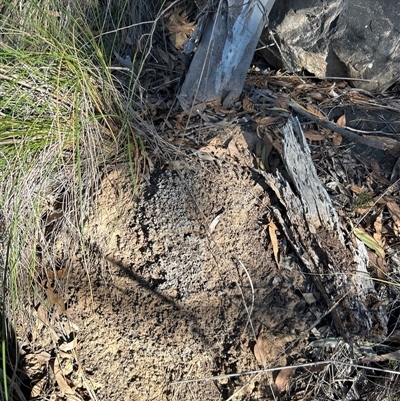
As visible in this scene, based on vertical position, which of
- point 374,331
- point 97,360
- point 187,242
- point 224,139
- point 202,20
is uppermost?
point 202,20

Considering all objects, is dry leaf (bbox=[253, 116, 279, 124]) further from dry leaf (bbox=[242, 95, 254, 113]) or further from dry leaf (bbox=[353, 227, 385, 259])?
dry leaf (bbox=[353, 227, 385, 259])

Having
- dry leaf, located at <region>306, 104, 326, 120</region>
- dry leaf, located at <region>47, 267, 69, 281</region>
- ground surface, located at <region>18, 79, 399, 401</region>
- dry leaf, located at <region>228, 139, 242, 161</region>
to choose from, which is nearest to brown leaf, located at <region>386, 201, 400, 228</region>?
ground surface, located at <region>18, 79, 399, 401</region>

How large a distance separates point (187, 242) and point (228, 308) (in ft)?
1.06

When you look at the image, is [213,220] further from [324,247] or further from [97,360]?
[97,360]

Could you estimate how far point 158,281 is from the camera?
2.04 meters

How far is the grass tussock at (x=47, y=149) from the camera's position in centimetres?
207

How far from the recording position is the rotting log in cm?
235

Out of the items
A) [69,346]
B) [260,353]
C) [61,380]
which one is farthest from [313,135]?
[61,380]

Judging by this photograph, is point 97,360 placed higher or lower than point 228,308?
lower

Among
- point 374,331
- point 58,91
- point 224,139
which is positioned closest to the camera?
point 374,331

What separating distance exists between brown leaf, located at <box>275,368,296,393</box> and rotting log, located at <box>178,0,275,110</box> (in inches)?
51.7

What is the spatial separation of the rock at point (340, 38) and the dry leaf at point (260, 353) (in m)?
1.63

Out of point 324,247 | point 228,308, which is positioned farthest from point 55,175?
point 324,247

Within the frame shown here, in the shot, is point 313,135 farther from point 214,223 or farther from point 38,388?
point 38,388
